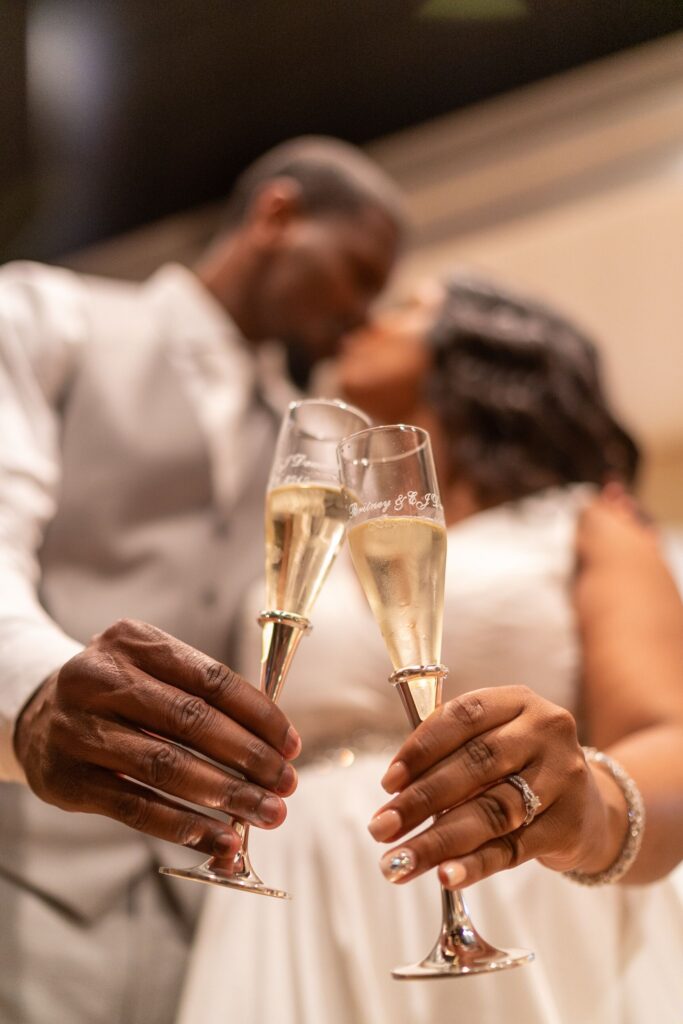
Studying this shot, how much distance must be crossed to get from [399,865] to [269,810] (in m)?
0.08

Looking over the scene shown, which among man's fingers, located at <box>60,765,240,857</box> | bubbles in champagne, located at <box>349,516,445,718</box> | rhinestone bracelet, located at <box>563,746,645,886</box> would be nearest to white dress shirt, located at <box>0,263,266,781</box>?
man's fingers, located at <box>60,765,240,857</box>

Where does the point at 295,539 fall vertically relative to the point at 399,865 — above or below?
above

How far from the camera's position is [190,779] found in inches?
21.8

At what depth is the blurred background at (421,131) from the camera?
1.16 meters

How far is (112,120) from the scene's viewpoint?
158 centimetres

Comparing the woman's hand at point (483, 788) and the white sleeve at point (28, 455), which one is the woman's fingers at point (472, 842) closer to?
the woman's hand at point (483, 788)

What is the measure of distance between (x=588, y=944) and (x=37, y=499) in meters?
0.66

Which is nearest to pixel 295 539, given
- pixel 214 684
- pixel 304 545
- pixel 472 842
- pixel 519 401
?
pixel 304 545

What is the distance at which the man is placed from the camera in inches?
22.5

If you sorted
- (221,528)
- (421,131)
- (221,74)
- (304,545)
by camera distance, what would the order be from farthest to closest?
1. (421,131)
2. (221,74)
3. (221,528)
4. (304,545)

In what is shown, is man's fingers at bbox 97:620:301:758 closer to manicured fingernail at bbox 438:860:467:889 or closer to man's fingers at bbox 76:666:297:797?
man's fingers at bbox 76:666:297:797

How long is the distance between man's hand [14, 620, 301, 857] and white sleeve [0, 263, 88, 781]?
0.10 metres

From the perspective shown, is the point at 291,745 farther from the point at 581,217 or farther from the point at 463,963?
the point at 581,217

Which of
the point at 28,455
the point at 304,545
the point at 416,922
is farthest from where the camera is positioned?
the point at 28,455
